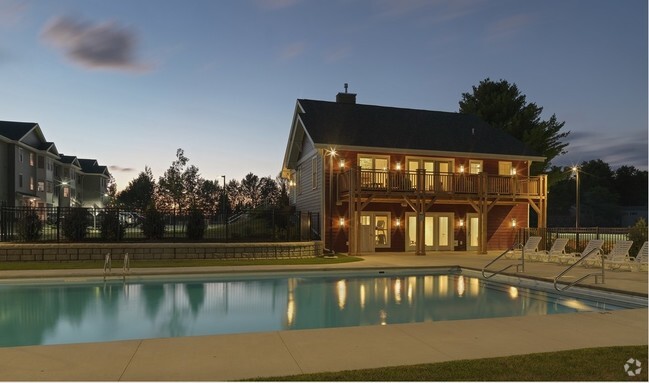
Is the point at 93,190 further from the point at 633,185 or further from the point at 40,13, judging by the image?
the point at 633,185

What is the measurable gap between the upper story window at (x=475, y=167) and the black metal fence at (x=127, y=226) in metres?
9.20

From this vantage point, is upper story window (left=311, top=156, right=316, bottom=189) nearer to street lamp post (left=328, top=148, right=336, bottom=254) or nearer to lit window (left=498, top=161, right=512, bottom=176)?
street lamp post (left=328, top=148, right=336, bottom=254)

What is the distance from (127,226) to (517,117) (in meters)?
34.8

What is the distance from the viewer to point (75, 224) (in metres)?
20.3

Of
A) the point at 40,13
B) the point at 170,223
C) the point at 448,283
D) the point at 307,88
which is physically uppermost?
the point at 307,88

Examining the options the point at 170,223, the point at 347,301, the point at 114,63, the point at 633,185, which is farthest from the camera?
the point at 633,185

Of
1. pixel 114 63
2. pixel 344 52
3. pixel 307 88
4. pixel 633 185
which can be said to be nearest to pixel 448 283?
pixel 344 52

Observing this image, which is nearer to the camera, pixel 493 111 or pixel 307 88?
pixel 307 88

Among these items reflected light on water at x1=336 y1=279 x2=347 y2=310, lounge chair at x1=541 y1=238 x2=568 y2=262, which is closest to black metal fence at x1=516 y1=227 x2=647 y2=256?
lounge chair at x1=541 y1=238 x2=568 y2=262

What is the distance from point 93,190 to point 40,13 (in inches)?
2237

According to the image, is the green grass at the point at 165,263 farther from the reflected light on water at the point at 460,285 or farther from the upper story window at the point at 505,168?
the upper story window at the point at 505,168

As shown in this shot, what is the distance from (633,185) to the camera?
90812 mm

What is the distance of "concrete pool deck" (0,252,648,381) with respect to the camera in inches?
217

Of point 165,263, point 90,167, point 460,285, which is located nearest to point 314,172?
point 165,263
